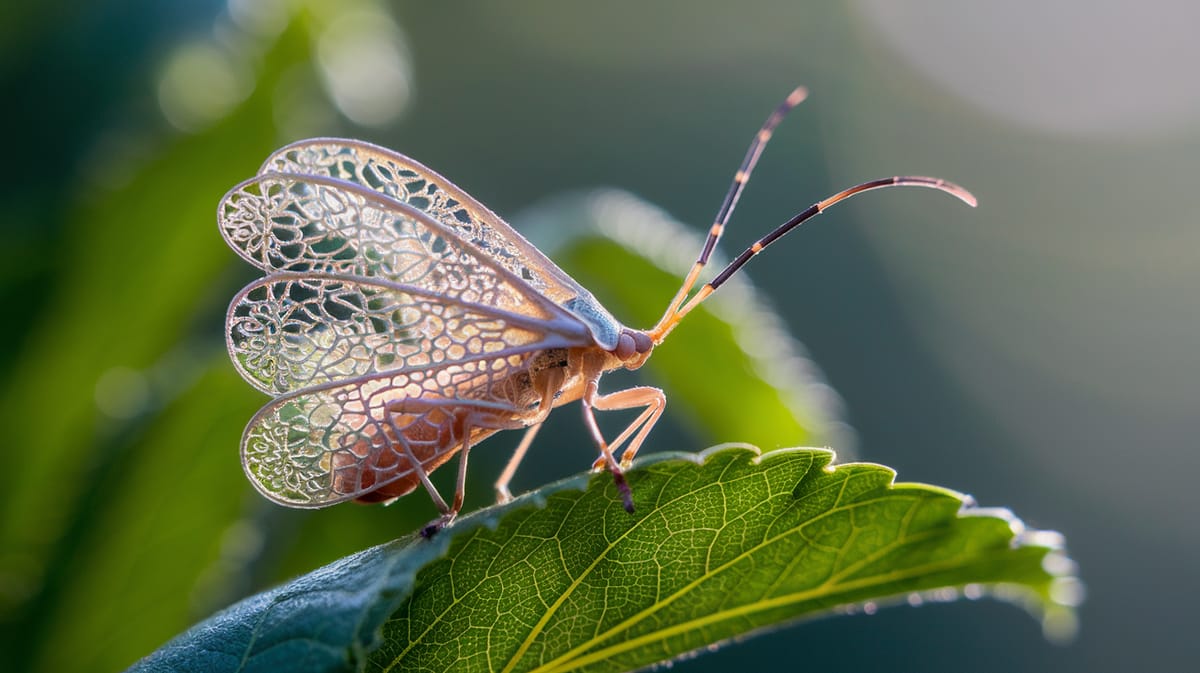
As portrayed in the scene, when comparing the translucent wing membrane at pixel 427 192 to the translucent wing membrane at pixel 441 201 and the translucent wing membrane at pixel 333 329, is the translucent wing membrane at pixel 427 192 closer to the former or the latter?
the translucent wing membrane at pixel 441 201

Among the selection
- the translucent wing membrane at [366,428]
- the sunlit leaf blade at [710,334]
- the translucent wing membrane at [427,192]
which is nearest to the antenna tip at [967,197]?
the sunlit leaf blade at [710,334]

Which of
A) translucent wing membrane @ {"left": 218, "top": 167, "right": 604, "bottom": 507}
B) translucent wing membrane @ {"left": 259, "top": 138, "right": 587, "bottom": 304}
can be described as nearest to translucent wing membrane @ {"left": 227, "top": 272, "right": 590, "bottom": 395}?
translucent wing membrane @ {"left": 218, "top": 167, "right": 604, "bottom": 507}

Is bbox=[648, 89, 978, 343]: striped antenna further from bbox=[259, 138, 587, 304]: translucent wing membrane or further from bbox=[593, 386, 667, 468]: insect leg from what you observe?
bbox=[259, 138, 587, 304]: translucent wing membrane

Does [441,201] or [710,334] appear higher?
[441,201]

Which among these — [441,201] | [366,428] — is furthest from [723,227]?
[366,428]

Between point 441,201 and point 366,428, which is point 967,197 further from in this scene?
point 366,428

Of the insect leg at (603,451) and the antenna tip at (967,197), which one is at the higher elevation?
the antenna tip at (967,197)

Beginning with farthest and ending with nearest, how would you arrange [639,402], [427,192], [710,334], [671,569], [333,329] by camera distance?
[710,334]
[639,402]
[427,192]
[333,329]
[671,569]

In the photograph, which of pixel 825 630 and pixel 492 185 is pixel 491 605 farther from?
pixel 492 185
